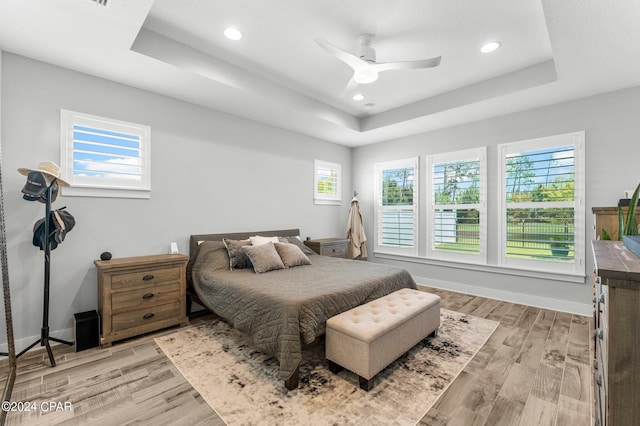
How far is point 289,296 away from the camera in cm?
221

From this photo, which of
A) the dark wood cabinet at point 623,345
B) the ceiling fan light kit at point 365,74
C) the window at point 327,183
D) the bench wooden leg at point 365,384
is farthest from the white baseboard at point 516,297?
the dark wood cabinet at point 623,345

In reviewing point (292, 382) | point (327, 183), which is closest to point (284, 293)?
point (292, 382)

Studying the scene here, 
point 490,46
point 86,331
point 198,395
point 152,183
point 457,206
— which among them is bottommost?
point 198,395

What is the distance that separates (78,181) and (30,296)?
1.14 meters

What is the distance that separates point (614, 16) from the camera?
6.60 ft

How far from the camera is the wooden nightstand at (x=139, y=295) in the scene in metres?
2.60

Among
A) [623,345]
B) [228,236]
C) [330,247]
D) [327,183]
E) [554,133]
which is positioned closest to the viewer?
[623,345]

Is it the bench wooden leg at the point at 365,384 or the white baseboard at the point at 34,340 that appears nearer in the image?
the bench wooden leg at the point at 365,384

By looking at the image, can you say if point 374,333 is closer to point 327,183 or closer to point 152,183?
point 152,183

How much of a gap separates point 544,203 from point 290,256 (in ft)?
11.3

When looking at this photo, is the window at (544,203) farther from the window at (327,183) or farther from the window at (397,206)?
the window at (327,183)

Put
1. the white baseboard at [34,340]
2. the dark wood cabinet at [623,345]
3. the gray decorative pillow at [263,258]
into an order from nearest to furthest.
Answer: the dark wood cabinet at [623,345], the white baseboard at [34,340], the gray decorative pillow at [263,258]

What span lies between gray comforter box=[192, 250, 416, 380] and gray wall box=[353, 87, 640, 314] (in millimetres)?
1833

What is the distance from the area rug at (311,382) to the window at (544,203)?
1643 mm
